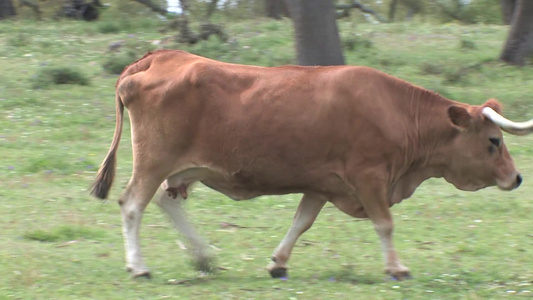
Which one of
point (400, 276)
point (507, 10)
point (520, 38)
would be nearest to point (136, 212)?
point (400, 276)

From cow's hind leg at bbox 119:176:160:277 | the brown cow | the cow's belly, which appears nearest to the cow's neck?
the brown cow

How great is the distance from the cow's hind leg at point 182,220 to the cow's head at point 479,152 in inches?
76.7

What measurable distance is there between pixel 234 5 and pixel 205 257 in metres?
25.5

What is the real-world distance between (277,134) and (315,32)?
689cm

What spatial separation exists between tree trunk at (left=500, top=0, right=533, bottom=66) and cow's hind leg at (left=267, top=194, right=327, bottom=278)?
1016cm

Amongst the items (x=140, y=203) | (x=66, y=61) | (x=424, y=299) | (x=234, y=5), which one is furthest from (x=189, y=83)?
(x=234, y=5)

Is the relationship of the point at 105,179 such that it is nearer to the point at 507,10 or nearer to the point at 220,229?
the point at 220,229

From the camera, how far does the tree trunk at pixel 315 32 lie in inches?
501

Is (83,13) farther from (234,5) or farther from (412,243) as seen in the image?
(412,243)

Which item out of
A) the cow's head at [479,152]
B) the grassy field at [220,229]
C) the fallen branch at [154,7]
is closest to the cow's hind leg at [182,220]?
the grassy field at [220,229]

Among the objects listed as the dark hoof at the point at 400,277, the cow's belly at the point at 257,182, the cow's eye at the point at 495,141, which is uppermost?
the cow's eye at the point at 495,141

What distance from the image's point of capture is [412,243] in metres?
7.51

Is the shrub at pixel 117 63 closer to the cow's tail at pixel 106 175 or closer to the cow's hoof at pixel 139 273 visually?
the cow's tail at pixel 106 175

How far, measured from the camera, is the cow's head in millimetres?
6536
